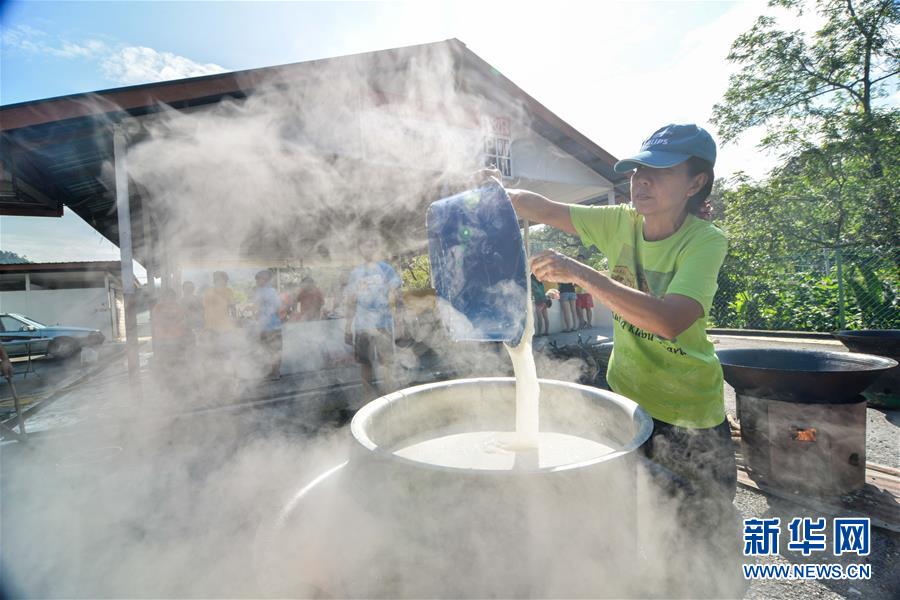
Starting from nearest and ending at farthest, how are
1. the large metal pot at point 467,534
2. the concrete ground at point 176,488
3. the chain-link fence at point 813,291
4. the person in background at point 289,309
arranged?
the large metal pot at point 467,534 < the concrete ground at point 176,488 < the person in background at point 289,309 < the chain-link fence at point 813,291

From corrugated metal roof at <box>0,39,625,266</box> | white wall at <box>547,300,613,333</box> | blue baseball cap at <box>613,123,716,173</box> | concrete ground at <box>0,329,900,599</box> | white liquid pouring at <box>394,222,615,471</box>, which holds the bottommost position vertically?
concrete ground at <box>0,329,900,599</box>

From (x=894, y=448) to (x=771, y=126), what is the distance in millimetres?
12346

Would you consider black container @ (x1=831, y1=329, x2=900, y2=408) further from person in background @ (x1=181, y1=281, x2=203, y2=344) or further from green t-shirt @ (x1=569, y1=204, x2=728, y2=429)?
person in background @ (x1=181, y1=281, x2=203, y2=344)

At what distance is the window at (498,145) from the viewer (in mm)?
7969

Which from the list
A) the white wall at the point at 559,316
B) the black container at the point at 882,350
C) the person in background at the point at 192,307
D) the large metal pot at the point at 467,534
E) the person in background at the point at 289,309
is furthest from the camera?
the white wall at the point at 559,316

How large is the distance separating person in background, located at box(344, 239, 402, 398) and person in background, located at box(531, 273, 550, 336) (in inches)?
178

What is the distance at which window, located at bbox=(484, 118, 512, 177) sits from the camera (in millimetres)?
7969

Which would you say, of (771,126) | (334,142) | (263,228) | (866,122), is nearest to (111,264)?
(263,228)

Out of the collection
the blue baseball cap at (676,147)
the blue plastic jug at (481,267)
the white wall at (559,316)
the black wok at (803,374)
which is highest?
the blue baseball cap at (676,147)

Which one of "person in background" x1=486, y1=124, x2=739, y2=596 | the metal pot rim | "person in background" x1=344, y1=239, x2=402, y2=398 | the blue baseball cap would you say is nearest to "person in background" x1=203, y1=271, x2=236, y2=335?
"person in background" x1=344, y1=239, x2=402, y2=398

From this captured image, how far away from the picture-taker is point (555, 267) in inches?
54.7

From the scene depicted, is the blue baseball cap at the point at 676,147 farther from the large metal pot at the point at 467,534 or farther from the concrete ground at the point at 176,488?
the concrete ground at the point at 176,488

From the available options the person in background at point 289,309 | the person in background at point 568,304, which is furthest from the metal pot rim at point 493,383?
the person in background at point 568,304

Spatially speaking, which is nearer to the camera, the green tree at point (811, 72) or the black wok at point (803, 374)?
the black wok at point (803, 374)
